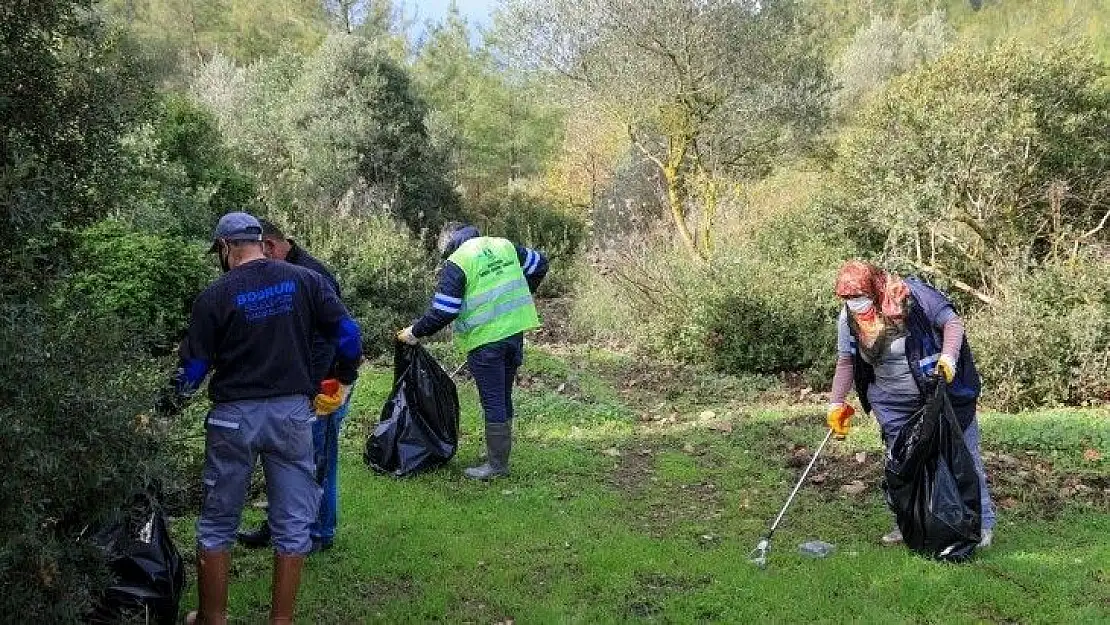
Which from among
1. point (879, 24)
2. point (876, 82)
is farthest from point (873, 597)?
point (879, 24)

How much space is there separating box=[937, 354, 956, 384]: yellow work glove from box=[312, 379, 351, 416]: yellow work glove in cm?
332

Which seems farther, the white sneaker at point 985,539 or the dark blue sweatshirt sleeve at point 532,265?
the dark blue sweatshirt sleeve at point 532,265

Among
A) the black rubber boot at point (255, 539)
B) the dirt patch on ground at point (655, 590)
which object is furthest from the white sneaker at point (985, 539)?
the black rubber boot at point (255, 539)

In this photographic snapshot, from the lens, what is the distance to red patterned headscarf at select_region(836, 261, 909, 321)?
511 centimetres

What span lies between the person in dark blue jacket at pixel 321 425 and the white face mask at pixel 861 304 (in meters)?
2.94

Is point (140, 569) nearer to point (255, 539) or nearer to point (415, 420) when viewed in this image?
point (255, 539)

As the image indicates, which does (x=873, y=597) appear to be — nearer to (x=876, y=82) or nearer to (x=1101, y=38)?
(x=1101, y=38)

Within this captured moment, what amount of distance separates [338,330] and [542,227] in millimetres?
20167

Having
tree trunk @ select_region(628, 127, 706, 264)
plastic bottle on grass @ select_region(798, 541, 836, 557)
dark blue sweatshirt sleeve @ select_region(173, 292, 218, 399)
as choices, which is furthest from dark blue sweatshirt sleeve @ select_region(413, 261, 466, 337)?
tree trunk @ select_region(628, 127, 706, 264)

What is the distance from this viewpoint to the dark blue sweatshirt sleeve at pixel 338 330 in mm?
4184

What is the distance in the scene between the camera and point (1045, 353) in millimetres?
10219

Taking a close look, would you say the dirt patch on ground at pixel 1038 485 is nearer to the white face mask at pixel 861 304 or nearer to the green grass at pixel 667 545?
the green grass at pixel 667 545

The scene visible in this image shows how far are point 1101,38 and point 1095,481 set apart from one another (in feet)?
72.1

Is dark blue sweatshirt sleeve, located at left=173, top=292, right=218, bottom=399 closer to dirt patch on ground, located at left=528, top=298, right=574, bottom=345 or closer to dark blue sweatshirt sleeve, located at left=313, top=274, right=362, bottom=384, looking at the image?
dark blue sweatshirt sleeve, located at left=313, top=274, right=362, bottom=384
